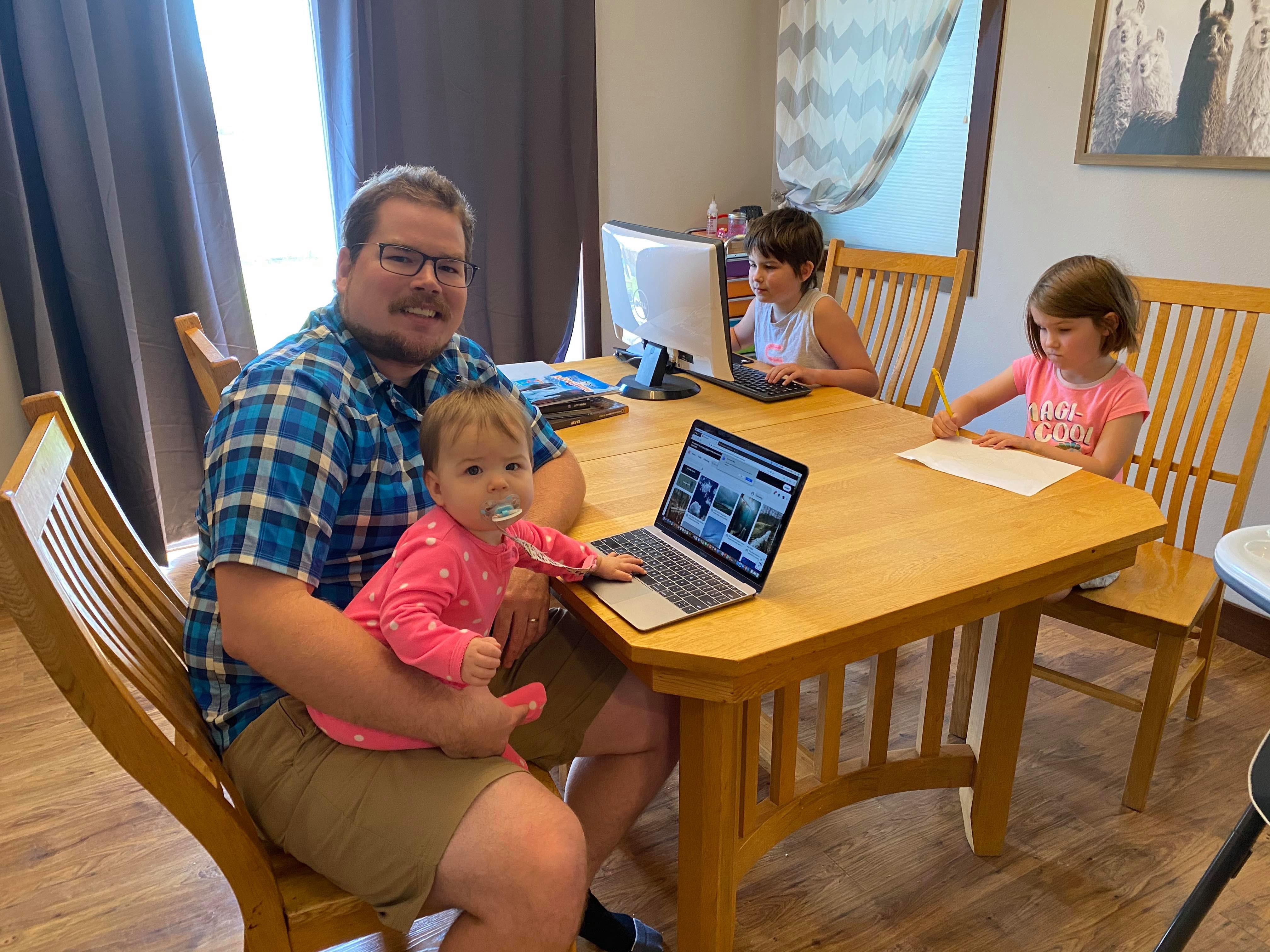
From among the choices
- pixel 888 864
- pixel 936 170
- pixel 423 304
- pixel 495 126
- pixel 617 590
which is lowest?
pixel 888 864

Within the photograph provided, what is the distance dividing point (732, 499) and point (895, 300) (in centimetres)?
158

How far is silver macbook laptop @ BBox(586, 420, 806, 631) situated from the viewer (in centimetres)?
110

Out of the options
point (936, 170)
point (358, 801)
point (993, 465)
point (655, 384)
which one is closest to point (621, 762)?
point (358, 801)

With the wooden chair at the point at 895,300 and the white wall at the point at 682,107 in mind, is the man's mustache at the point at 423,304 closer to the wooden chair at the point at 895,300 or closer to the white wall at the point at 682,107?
the wooden chair at the point at 895,300

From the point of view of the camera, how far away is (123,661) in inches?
38.0

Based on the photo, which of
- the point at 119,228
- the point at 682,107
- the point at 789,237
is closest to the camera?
the point at 789,237

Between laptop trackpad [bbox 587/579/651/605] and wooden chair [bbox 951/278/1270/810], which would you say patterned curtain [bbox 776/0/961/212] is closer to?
wooden chair [bbox 951/278/1270/810]

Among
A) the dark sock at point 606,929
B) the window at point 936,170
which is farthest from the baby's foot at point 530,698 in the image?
the window at point 936,170

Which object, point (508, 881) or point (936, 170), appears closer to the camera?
point (508, 881)

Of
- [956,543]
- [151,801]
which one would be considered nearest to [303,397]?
[956,543]

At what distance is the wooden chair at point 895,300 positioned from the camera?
227 centimetres

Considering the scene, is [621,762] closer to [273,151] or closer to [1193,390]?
[1193,390]

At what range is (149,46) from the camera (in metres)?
2.42

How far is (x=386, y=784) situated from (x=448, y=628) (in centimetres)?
22
